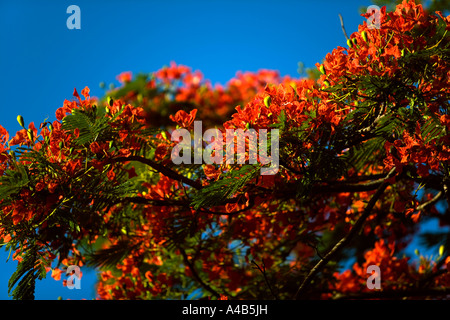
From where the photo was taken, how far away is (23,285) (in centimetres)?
180

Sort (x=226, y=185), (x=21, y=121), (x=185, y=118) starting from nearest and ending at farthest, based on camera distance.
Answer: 1. (x=226, y=185)
2. (x=21, y=121)
3. (x=185, y=118)

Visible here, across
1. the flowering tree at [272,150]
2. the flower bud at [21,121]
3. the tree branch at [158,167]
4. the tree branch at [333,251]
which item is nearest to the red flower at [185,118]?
the flowering tree at [272,150]

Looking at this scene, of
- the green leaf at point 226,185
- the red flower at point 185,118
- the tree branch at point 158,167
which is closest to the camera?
the green leaf at point 226,185

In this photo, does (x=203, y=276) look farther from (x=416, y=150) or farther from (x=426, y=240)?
(x=426, y=240)

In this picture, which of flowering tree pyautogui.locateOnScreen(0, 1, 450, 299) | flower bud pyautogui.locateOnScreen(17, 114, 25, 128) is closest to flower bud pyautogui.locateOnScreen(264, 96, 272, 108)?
flowering tree pyautogui.locateOnScreen(0, 1, 450, 299)

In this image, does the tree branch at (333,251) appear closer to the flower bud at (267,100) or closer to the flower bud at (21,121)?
the flower bud at (267,100)

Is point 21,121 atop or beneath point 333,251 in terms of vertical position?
atop

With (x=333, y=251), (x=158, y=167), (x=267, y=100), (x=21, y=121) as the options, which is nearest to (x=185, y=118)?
(x=158, y=167)

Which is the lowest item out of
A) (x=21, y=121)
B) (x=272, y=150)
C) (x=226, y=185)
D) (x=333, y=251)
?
(x=333, y=251)

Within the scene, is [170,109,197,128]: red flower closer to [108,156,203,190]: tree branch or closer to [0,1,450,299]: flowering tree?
[0,1,450,299]: flowering tree

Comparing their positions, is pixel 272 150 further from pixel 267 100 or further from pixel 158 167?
pixel 158 167

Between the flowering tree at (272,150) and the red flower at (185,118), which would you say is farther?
the red flower at (185,118)
